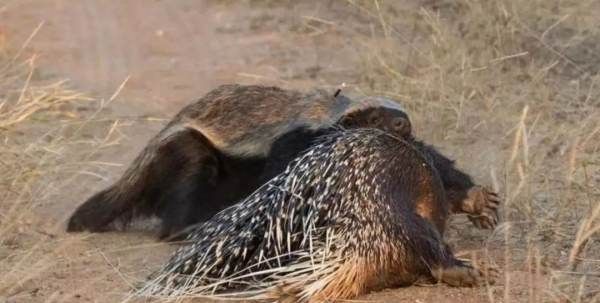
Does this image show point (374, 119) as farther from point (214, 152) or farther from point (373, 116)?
point (214, 152)

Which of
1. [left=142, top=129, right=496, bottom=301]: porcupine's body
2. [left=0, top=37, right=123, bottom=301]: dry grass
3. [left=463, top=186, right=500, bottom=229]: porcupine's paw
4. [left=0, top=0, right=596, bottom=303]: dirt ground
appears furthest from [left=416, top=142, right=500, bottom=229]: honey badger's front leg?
[left=0, top=37, right=123, bottom=301]: dry grass

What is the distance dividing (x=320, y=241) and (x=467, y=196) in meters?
1.00

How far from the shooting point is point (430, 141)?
5906mm

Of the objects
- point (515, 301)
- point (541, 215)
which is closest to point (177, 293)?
point (515, 301)

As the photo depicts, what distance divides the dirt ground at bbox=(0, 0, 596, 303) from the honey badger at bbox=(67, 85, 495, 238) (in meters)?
0.13

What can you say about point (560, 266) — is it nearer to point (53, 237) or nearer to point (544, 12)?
point (53, 237)

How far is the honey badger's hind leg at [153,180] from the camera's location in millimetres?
4965

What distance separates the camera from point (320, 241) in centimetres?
372

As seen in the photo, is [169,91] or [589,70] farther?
[169,91]

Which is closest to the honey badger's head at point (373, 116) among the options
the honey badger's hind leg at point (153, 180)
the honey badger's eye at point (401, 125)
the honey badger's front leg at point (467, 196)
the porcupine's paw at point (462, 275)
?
the honey badger's eye at point (401, 125)

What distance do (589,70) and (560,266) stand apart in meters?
2.87

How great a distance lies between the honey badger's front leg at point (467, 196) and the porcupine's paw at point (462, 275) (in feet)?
1.92

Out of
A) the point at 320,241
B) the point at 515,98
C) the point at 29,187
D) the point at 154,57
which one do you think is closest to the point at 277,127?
the point at 29,187

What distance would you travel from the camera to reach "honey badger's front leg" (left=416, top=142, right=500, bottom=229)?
4.54 m
